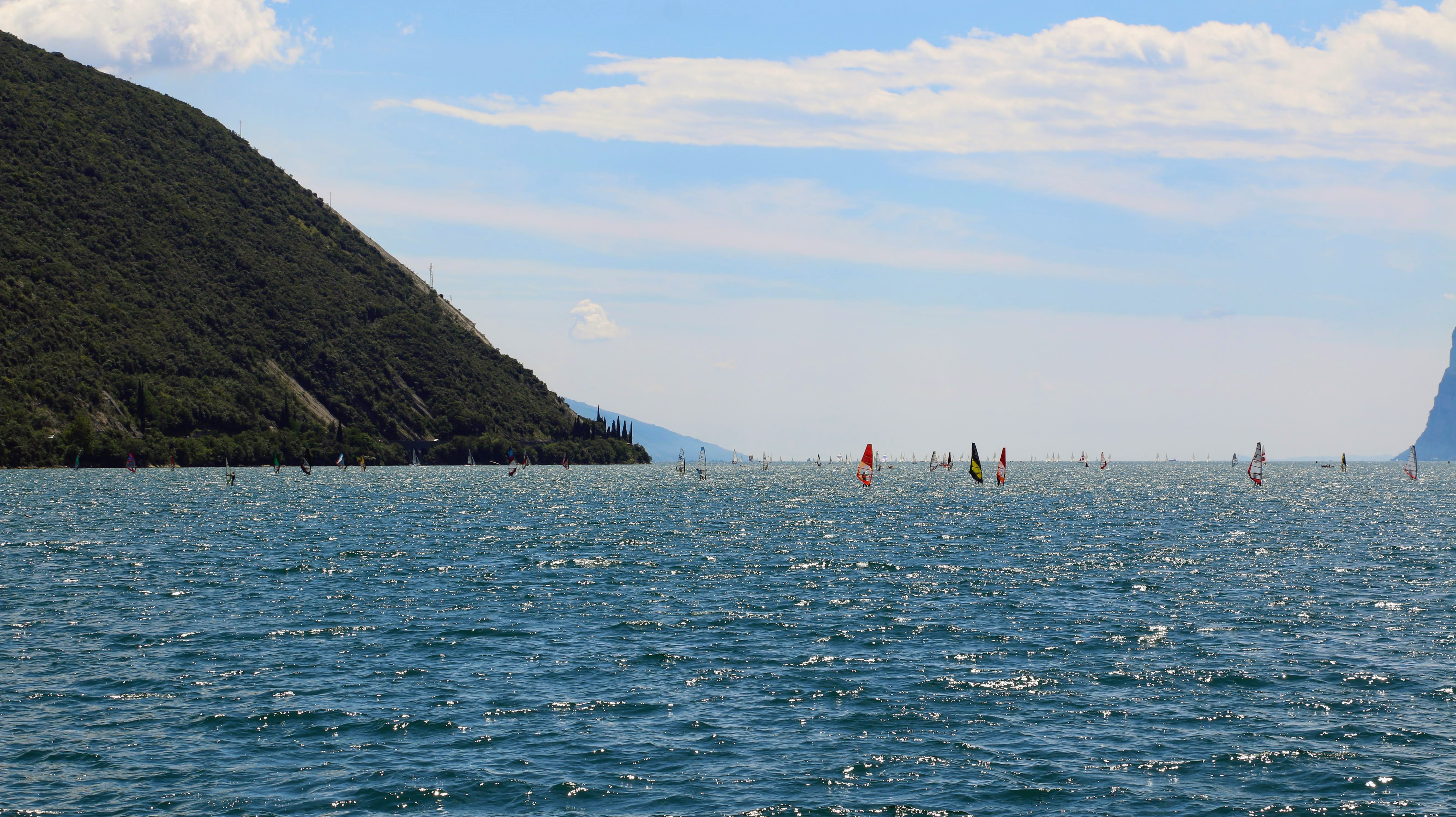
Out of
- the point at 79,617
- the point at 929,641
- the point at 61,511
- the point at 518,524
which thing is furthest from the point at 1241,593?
the point at 61,511

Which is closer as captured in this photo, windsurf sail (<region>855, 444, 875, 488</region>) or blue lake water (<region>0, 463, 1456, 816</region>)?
blue lake water (<region>0, 463, 1456, 816</region>)

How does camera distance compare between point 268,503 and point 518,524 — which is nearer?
point 518,524

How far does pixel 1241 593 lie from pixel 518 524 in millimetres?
64679

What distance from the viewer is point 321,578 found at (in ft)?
190

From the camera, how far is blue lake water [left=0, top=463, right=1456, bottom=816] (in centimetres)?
2409

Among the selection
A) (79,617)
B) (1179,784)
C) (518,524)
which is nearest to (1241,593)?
(1179,784)

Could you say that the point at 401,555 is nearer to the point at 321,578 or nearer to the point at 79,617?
the point at 321,578

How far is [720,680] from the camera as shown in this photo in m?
34.5

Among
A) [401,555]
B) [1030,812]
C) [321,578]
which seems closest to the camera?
[1030,812]

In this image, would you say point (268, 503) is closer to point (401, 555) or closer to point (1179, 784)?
point (401, 555)

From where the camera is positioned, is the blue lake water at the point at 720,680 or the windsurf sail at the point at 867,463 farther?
the windsurf sail at the point at 867,463

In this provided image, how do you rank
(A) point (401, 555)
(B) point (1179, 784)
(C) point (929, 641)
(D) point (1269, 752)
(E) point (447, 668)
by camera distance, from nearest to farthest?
(B) point (1179, 784) < (D) point (1269, 752) < (E) point (447, 668) < (C) point (929, 641) < (A) point (401, 555)

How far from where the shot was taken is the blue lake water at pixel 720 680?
24094 millimetres

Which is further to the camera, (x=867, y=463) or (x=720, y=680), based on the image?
(x=867, y=463)
